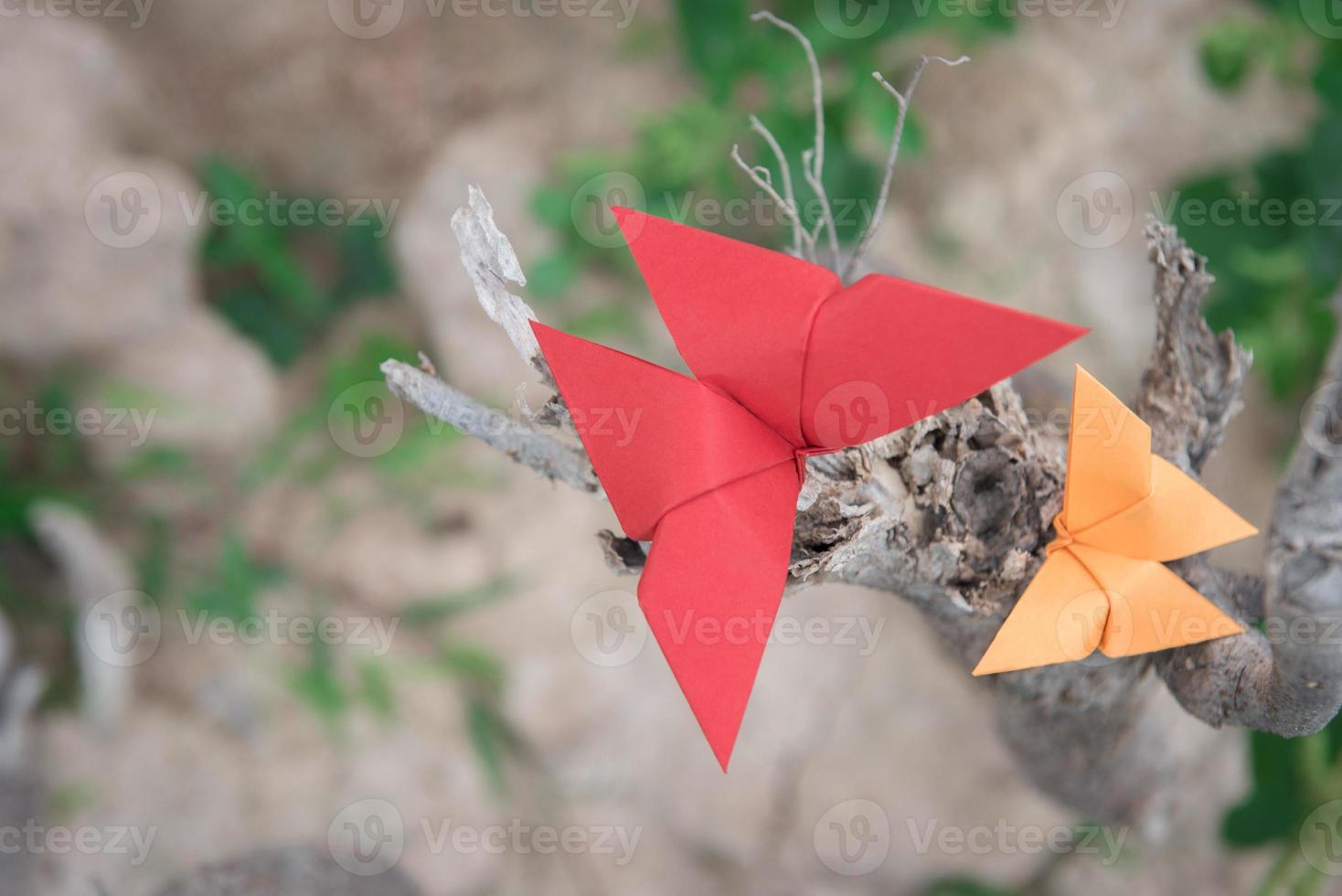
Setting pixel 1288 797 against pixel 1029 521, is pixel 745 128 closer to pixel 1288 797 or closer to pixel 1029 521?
pixel 1029 521

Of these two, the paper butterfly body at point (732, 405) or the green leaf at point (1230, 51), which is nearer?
the paper butterfly body at point (732, 405)

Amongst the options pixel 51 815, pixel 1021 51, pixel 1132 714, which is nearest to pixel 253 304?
pixel 51 815

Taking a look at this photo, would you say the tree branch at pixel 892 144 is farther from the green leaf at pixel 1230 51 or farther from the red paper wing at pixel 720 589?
the green leaf at pixel 1230 51

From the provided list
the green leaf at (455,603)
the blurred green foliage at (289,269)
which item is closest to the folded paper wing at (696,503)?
the green leaf at (455,603)

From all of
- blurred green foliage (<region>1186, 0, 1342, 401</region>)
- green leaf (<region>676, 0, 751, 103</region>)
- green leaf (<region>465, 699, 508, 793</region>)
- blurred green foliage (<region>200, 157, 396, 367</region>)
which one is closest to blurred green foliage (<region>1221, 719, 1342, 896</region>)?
blurred green foliage (<region>1186, 0, 1342, 401</region>)

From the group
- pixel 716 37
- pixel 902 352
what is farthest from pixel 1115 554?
pixel 716 37

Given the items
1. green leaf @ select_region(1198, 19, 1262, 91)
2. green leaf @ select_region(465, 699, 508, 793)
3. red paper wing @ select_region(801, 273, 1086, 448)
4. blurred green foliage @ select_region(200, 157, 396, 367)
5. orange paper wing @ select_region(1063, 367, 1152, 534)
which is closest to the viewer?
red paper wing @ select_region(801, 273, 1086, 448)

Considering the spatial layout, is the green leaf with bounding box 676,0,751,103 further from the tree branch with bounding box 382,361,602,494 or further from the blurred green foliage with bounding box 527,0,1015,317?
the tree branch with bounding box 382,361,602,494
